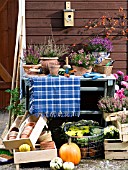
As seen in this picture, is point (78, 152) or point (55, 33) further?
point (55, 33)

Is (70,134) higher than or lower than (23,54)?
lower

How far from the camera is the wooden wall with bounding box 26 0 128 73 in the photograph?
6.18 m

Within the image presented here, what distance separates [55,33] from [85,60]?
1117 mm

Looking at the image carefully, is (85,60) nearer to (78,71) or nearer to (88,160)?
(78,71)

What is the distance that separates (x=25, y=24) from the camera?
243 inches

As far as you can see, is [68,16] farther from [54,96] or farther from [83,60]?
[54,96]

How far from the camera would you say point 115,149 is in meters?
4.70

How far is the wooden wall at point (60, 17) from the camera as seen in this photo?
20.3 ft

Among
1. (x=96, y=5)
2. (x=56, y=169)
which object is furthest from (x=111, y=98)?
(x=96, y=5)

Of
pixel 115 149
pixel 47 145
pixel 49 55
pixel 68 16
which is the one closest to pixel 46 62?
pixel 49 55

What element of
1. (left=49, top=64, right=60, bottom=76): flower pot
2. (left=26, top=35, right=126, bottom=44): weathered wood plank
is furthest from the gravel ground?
(left=26, top=35, right=126, bottom=44): weathered wood plank

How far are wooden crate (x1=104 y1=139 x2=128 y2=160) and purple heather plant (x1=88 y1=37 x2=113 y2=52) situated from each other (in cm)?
176

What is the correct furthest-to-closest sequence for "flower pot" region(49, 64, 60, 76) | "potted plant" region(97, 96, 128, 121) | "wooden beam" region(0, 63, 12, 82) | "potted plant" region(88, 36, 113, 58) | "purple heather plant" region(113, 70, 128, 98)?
"wooden beam" region(0, 63, 12, 82)
"potted plant" region(88, 36, 113, 58)
"purple heather plant" region(113, 70, 128, 98)
"flower pot" region(49, 64, 60, 76)
"potted plant" region(97, 96, 128, 121)

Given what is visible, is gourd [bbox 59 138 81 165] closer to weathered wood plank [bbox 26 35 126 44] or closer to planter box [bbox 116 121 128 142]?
planter box [bbox 116 121 128 142]
